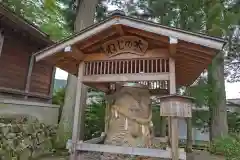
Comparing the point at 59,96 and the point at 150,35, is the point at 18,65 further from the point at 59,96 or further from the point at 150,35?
the point at 150,35

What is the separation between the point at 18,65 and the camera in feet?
30.9

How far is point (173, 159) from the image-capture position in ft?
13.5

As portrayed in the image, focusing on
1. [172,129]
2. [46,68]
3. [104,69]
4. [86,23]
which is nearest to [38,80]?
[46,68]

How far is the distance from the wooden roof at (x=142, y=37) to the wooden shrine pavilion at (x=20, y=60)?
3739 millimetres

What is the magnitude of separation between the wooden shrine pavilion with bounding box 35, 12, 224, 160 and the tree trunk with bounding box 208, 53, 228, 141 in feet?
20.0

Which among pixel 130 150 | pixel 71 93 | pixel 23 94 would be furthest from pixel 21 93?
pixel 130 150

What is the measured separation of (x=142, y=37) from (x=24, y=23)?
18.1 feet

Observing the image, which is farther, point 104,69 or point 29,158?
point 29,158

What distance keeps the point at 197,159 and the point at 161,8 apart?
27.2 ft

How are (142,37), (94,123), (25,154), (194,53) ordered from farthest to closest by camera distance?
1. (94,123)
2. (25,154)
3. (142,37)
4. (194,53)

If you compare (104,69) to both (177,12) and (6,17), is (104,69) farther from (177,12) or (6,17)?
(177,12)

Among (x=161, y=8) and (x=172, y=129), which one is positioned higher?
(x=161, y=8)

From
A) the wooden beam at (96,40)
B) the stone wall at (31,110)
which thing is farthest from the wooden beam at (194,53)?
the stone wall at (31,110)

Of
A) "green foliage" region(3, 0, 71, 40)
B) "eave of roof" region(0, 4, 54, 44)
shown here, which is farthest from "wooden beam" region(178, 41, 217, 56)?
"green foliage" region(3, 0, 71, 40)
